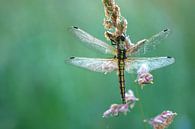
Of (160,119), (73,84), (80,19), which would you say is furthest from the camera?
(80,19)

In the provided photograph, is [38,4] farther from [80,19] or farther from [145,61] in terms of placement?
[145,61]

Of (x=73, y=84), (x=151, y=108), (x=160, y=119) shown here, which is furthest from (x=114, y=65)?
(x=73, y=84)

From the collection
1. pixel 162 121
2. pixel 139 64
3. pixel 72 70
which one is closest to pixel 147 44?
pixel 139 64

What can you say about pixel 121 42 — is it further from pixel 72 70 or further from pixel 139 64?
pixel 72 70

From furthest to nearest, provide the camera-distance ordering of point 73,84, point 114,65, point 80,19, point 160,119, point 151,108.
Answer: point 80,19, point 73,84, point 151,108, point 114,65, point 160,119

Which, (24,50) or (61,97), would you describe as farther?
(24,50)

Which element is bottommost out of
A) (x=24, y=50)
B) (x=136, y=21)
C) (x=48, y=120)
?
(x=48, y=120)

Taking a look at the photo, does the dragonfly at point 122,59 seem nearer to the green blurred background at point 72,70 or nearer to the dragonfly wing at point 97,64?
the dragonfly wing at point 97,64

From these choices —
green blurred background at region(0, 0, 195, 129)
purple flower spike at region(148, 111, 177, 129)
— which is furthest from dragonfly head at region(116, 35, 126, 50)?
green blurred background at region(0, 0, 195, 129)
